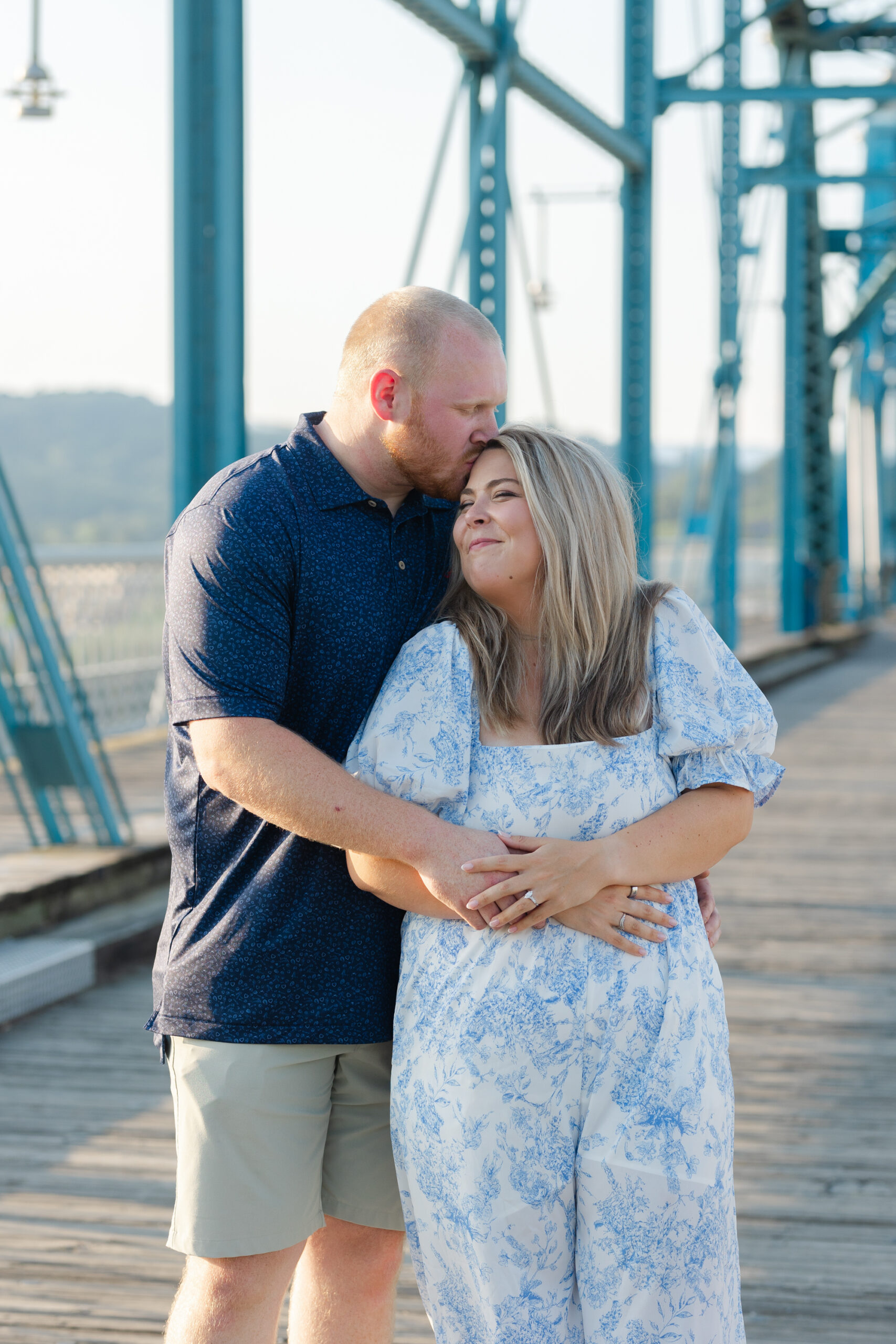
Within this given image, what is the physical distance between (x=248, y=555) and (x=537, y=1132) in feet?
2.25

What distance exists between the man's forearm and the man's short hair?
17.4 inches

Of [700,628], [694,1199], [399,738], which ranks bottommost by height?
[694,1199]

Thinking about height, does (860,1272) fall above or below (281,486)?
below

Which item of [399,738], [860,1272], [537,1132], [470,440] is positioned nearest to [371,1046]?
[537,1132]

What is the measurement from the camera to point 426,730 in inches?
67.0

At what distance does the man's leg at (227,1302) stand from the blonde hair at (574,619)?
671 millimetres

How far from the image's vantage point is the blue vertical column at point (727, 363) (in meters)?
12.0

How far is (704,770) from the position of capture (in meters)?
1.76

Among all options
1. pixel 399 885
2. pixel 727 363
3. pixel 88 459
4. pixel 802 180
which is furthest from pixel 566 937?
pixel 88 459

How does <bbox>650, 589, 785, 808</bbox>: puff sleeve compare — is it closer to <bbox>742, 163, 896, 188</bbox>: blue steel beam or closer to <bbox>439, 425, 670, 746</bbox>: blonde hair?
<bbox>439, 425, 670, 746</bbox>: blonde hair

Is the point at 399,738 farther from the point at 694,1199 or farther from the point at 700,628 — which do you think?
the point at 694,1199

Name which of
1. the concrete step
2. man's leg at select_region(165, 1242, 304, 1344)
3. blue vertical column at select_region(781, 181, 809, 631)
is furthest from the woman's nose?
blue vertical column at select_region(781, 181, 809, 631)

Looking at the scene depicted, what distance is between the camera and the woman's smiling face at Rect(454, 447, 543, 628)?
5.72 ft

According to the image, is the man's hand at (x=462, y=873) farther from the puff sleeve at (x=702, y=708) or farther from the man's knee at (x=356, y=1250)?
the man's knee at (x=356, y=1250)
